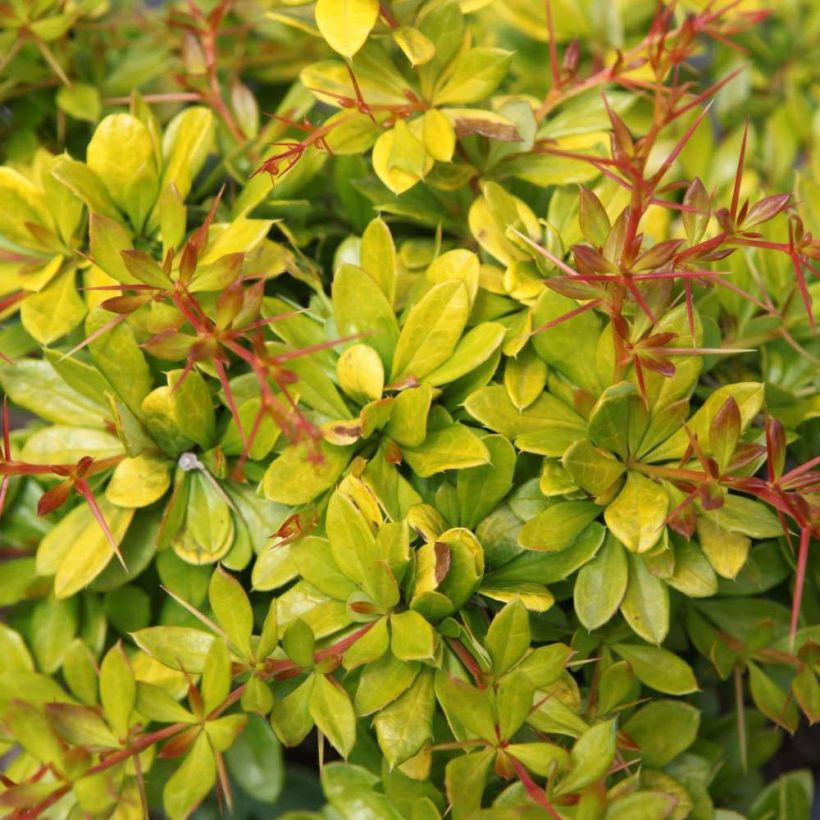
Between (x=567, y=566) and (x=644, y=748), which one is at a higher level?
(x=567, y=566)

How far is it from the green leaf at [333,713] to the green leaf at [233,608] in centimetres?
5

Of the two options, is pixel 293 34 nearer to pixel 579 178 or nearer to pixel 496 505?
pixel 579 178

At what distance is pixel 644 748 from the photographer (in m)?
0.63

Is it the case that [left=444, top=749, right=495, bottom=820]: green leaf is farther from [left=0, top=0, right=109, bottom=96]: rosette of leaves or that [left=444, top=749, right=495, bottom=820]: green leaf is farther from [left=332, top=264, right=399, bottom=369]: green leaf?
[left=0, top=0, right=109, bottom=96]: rosette of leaves

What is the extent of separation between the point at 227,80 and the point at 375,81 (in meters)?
0.25

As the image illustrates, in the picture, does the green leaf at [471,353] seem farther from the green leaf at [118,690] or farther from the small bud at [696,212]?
the green leaf at [118,690]

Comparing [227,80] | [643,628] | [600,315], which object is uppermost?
[227,80]

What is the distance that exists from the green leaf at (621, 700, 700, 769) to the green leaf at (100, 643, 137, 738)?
31 cm

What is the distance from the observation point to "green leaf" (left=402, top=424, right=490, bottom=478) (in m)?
0.54

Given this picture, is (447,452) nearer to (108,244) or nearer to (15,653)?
(108,244)

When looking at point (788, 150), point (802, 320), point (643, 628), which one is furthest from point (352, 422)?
point (788, 150)

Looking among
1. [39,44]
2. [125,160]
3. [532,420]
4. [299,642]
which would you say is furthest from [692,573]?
[39,44]

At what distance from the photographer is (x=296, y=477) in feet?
1.81

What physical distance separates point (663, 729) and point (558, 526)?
182 millimetres
